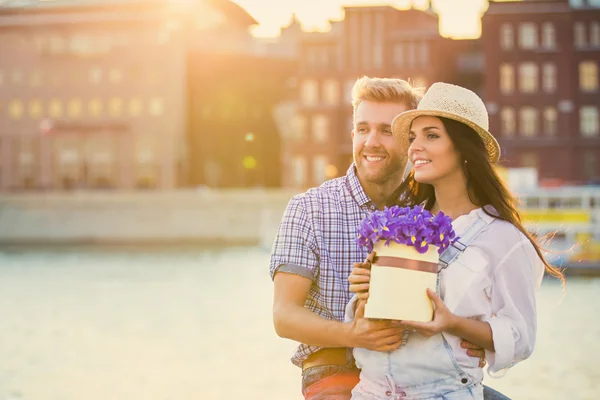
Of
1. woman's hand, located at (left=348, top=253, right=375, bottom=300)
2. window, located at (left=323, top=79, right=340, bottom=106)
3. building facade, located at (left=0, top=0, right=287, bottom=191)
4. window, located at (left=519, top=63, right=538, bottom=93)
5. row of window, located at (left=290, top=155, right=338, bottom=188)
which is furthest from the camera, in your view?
building facade, located at (left=0, top=0, right=287, bottom=191)

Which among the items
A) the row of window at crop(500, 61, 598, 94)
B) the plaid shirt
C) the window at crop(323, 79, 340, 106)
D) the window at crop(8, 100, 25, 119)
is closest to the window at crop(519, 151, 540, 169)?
the row of window at crop(500, 61, 598, 94)

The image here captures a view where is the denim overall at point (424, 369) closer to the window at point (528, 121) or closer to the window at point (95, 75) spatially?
the window at point (528, 121)

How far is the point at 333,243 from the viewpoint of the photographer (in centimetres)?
308

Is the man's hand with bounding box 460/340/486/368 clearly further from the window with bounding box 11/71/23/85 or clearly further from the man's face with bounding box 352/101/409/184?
the window with bounding box 11/71/23/85

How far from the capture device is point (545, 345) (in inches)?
634

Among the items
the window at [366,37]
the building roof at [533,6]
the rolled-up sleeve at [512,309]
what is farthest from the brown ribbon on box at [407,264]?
the window at [366,37]

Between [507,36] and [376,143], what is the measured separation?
4261 cm

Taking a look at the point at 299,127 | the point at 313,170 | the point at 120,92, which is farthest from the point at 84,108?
the point at 313,170

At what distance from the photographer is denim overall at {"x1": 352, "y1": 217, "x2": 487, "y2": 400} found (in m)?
2.62

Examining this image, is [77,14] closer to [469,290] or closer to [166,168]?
[166,168]

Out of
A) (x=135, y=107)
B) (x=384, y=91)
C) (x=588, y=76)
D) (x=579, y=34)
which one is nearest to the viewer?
(x=384, y=91)

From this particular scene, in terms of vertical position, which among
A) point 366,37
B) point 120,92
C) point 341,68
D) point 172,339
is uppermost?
point 366,37

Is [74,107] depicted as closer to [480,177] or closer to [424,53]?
[424,53]

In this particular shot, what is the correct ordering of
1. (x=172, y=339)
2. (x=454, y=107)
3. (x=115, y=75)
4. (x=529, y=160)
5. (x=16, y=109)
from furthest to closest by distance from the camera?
(x=16, y=109) < (x=115, y=75) < (x=529, y=160) < (x=172, y=339) < (x=454, y=107)
